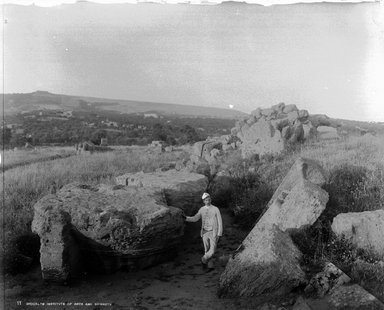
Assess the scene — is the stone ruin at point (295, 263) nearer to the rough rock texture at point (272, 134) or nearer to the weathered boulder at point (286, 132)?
the rough rock texture at point (272, 134)

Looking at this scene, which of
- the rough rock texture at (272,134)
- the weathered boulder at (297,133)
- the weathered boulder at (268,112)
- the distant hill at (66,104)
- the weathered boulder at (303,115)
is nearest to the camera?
the distant hill at (66,104)

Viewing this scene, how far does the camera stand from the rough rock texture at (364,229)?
657 cm

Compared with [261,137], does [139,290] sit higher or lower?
lower

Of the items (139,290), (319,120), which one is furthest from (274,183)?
(319,120)

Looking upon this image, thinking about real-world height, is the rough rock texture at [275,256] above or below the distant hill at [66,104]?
below

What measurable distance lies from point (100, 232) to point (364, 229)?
15.1 feet

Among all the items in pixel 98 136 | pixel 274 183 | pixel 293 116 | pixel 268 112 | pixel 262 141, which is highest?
pixel 268 112

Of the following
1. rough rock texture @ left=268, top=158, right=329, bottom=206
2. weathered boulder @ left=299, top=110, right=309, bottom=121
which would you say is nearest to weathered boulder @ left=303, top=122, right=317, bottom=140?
weathered boulder @ left=299, top=110, right=309, bottom=121

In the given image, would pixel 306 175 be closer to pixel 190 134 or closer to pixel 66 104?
pixel 66 104

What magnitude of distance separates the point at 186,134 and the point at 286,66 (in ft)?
56.3

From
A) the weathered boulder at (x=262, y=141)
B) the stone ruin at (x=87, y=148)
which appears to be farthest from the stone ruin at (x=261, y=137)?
→ the stone ruin at (x=87, y=148)

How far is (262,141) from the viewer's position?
1647 centimetres

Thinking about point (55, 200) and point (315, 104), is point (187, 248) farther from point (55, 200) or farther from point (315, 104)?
point (315, 104)

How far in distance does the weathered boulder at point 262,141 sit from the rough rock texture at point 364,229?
8.55 m
